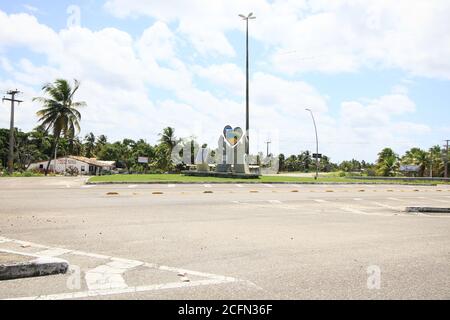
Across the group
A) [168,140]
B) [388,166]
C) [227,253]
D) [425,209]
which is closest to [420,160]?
[388,166]

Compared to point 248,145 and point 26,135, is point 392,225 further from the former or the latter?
point 26,135

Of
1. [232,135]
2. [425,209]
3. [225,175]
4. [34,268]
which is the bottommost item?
[425,209]

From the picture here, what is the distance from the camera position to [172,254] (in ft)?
20.8

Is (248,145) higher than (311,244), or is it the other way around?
(248,145)

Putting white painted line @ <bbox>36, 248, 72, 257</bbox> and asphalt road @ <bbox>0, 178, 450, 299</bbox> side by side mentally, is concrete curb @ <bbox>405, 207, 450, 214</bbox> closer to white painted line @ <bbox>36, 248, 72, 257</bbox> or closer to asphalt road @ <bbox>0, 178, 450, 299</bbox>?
asphalt road @ <bbox>0, 178, 450, 299</bbox>

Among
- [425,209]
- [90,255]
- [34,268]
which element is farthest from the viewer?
[425,209]

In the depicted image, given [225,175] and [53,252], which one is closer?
[53,252]

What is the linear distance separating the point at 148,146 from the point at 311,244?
9488 cm

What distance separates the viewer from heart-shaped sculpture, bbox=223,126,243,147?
1528 inches

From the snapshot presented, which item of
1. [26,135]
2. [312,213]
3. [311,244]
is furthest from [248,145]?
[26,135]

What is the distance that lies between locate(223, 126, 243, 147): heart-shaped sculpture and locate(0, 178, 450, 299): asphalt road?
26560 mm

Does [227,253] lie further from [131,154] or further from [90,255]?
[131,154]

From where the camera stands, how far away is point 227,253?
6.46m

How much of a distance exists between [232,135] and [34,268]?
3428 cm
